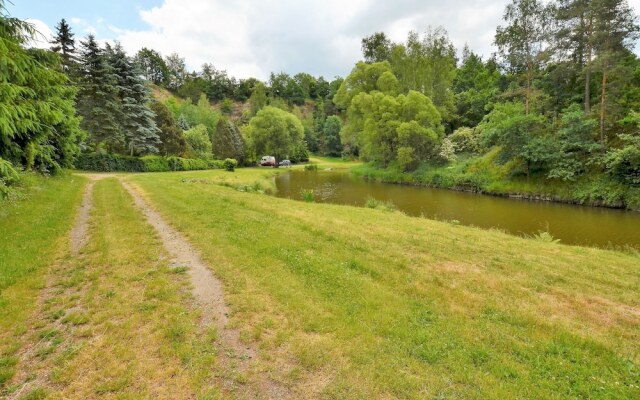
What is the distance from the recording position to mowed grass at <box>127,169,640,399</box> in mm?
3516

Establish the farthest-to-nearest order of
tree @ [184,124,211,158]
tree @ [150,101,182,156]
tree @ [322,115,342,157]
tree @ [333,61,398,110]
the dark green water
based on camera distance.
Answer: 1. tree @ [322,115,342,157]
2. tree @ [184,124,211,158]
3. tree @ [333,61,398,110]
4. tree @ [150,101,182,156]
5. the dark green water

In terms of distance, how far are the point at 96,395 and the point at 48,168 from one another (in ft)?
73.9

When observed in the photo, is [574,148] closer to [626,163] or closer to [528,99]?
[626,163]

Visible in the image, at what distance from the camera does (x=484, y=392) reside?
331 centimetres

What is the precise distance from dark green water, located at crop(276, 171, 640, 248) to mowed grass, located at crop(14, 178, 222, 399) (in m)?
14.0

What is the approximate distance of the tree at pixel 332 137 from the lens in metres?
73.5

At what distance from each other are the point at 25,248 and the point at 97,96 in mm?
28717

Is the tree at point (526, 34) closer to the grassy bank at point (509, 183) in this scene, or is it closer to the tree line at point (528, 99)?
the tree line at point (528, 99)

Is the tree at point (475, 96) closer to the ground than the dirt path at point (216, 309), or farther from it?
farther from it

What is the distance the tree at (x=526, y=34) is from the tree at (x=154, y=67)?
99061mm

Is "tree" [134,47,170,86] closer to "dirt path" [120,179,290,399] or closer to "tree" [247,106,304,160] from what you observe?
"tree" [247,106,304,160]

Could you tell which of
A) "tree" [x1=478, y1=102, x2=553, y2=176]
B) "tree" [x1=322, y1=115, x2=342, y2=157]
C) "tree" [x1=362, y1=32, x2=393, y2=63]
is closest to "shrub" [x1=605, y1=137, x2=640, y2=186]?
"tree" [x1=478, y1=102, x2=553, y2=176]

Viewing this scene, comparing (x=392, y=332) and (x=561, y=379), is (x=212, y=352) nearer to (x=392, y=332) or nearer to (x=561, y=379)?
(x=392, y=332)

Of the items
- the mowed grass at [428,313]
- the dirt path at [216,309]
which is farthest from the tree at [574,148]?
the dirt path at [216,309]
